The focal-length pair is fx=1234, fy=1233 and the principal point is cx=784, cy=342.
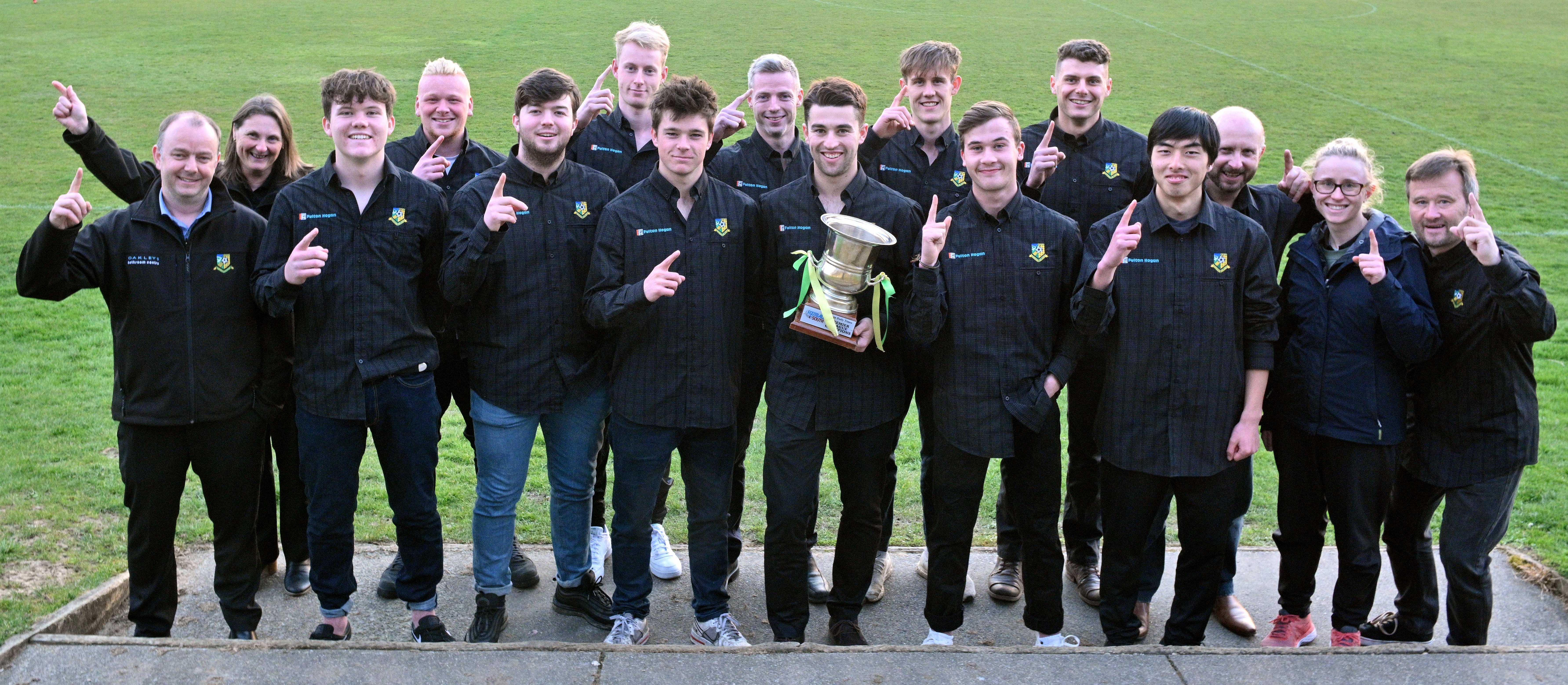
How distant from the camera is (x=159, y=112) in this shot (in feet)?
75.2

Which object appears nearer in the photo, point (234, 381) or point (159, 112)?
point (234, 381)

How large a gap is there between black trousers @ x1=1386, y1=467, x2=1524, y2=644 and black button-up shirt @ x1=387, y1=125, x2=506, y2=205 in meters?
4.06

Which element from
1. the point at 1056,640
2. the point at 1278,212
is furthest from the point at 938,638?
the point at 1278,212

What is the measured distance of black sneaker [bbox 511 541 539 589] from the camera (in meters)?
5.80

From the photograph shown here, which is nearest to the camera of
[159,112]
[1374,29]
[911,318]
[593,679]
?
[593,679]

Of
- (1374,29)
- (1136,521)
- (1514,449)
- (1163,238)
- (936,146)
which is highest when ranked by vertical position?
(1374,29)

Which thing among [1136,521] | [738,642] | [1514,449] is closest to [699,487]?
[738,642]

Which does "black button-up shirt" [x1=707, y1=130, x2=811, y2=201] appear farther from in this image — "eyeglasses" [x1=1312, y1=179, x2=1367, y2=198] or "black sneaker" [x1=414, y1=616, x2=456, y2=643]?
"black sneaker" [x1=414, y1=616, x2=456, y2=643]

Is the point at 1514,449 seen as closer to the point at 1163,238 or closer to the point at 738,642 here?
the point at 1163,238

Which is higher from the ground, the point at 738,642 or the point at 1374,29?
the point at 1374,29

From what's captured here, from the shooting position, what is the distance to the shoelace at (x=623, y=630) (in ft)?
16.8

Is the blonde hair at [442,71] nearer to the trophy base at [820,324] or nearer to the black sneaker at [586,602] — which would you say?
the trophy base at [820,324]

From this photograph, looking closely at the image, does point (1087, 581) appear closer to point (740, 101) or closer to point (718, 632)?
point (718, 632)

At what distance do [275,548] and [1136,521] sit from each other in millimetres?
3961
